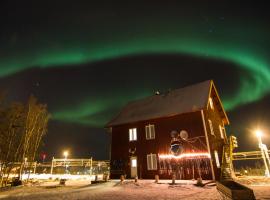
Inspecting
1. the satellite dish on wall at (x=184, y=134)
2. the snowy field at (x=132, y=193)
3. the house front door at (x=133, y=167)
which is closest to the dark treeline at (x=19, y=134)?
the snowy field at (x=132, y=193)

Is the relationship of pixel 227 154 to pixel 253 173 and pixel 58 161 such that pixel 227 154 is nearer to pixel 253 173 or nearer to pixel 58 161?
pixel 253 173

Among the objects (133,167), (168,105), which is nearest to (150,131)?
(168,105)

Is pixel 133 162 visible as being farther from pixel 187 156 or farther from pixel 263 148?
pixel 263 148

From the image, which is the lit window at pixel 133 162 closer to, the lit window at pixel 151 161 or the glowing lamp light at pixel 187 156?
the lit window at pixel 151 161

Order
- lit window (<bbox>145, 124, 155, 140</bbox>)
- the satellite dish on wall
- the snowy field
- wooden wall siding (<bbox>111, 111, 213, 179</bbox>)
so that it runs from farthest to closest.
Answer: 1. lit window (<bbox>145, 124, 155, 140</bbox>)
2. the satellite dish on wall
3. wooden wall siding (<bbox>111, 111, 213, 179</bbox>)
4. the snowy field

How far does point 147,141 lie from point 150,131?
122 cm

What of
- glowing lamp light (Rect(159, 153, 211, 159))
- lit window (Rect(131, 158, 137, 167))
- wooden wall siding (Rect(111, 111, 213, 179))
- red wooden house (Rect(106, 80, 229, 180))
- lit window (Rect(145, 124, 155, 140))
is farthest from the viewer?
lit window (Rect(131, 158, 137, 167))

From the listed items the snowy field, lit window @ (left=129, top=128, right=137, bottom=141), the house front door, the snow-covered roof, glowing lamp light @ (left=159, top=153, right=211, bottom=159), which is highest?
the snow-covered roof

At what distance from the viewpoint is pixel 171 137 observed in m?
21.9

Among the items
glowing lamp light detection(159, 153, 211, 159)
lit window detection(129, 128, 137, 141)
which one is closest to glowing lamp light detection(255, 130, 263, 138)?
glowing lamp light detection(159, 153, 211, 159)

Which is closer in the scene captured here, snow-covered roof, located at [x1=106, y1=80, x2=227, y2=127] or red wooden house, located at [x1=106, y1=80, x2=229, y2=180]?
red wooden house, located at [x1=106, y1=80, x2=229, y2=180]

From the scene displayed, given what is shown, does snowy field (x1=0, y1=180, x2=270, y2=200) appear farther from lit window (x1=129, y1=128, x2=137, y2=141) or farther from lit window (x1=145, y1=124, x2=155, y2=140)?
lit window (x1=129, y1=128, x2=137, y2=141)

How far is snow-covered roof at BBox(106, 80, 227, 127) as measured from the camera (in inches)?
855

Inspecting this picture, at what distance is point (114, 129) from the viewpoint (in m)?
26.8
